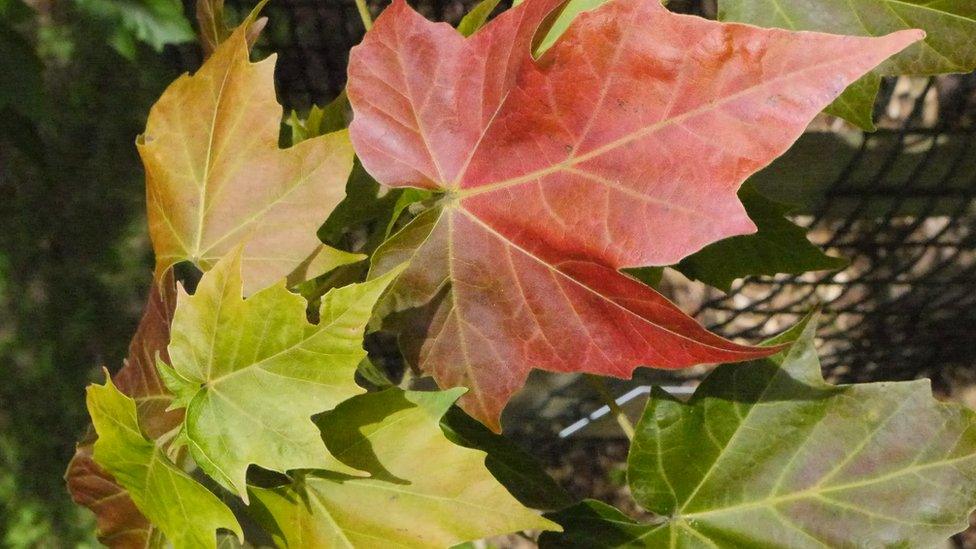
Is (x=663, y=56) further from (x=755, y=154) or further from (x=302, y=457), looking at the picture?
(x=302, y=457)

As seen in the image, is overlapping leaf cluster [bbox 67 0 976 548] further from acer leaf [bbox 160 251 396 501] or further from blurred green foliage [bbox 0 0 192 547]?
blurred green foliage [bbox 0 0 192 547]

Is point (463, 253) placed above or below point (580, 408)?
above

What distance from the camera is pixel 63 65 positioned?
2002mm

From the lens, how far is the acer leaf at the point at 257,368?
1.41ft

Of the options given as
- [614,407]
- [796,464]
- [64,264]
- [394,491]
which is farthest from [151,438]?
[64,264]

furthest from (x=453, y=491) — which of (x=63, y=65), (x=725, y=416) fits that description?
(x=63, y=65)

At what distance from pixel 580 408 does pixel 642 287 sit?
38.3 inches

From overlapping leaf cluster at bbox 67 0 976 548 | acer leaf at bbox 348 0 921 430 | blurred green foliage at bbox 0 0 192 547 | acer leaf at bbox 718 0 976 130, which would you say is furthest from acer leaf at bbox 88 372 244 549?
blurred green foliage at bbox 0 0 192 547

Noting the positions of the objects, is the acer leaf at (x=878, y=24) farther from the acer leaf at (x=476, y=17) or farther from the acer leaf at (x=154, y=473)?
the acer leaf at (x=154, y=473)

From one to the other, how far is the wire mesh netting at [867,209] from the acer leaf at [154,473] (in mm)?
411

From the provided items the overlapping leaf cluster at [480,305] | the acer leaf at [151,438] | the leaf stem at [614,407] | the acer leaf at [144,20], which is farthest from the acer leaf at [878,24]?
the acer leaf at [144,20]

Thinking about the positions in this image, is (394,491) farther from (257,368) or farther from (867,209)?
(867,209)

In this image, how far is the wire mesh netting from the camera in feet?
3.09

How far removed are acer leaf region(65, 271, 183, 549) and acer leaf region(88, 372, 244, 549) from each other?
2.0 inches
